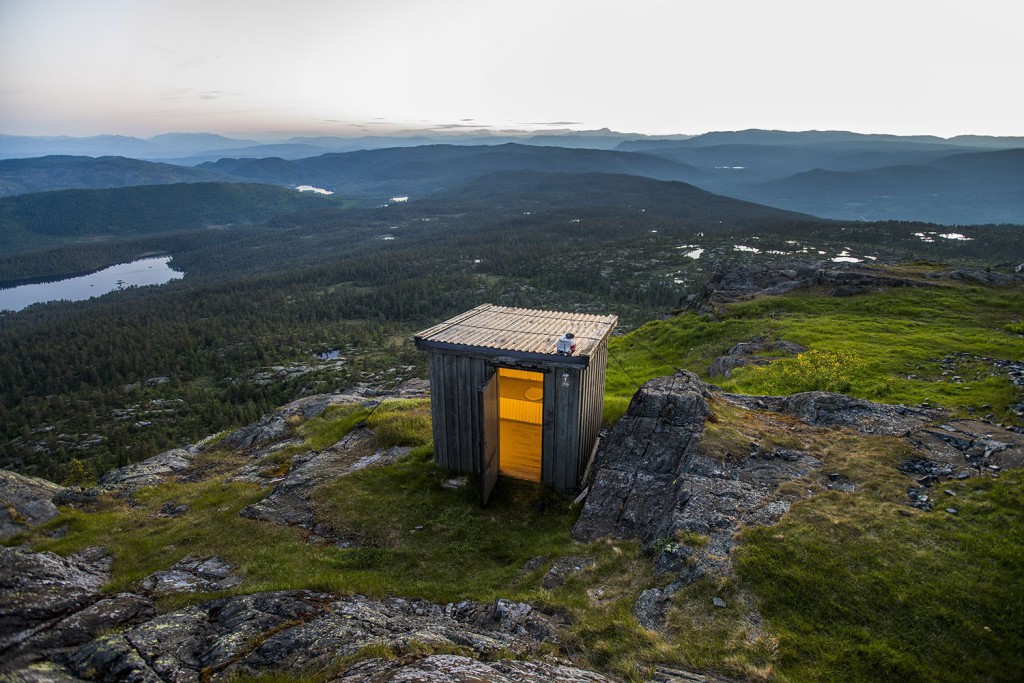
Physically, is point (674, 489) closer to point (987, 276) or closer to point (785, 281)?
point (785, 281)

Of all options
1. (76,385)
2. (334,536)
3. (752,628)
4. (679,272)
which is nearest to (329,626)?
(334,536)

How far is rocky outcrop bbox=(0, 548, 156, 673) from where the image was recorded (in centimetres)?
812

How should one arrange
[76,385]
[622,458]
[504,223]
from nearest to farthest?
[622,458], [76,385], [504,223]

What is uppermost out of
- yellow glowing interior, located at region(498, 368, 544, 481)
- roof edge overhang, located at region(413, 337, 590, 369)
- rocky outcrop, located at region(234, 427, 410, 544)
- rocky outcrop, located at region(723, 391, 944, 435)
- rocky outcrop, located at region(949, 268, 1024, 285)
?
roof edge overhang, located at region(413, 337, 590, 369)

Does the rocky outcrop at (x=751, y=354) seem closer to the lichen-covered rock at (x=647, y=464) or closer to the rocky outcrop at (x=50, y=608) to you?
the lichen-covered rock at (x=647, y=464)

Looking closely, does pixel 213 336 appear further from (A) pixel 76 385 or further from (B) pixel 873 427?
(B) pixel 873 427

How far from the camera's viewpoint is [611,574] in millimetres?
10281

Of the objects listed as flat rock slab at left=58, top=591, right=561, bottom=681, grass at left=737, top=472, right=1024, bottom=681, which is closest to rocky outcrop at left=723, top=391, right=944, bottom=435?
grass at left=737, top=472, right=1024, bottom=681

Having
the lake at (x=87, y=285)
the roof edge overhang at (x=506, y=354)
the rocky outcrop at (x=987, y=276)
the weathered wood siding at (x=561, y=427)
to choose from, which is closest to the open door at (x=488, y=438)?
the roof edge overhang at (x=506, y=354)

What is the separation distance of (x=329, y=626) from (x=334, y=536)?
5.27 m

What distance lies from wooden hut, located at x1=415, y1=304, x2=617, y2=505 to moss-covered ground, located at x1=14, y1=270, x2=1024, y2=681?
1.06 meters

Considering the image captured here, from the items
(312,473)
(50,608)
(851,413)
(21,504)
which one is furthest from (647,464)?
(21,504)

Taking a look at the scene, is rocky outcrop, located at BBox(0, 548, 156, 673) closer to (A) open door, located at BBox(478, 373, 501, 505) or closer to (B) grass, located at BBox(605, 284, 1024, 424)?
(A) open door, located at BBox(478, 373, 501, 505)

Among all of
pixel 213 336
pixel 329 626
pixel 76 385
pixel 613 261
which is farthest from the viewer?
pixel 613 261
